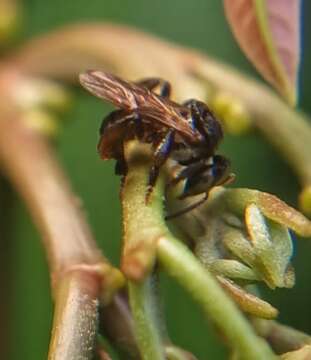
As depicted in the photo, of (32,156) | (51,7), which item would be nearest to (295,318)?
(32,156)

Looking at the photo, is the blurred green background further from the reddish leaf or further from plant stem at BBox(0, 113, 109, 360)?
the reddish leaf

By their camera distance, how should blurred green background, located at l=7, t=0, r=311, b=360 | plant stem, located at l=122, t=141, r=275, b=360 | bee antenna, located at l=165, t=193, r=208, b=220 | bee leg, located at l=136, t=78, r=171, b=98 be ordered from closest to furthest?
A: plant stem, located at l=122, t=141, r=275, b=360, bee antenna, located at l=165, t=193, r=208, b=220, bee leg, located at l=136, t=78, r=171, b=98, blurred green background, located at l=7, t=0, r=311, b=360

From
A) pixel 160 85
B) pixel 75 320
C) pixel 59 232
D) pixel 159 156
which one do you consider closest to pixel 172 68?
pixel 160 85

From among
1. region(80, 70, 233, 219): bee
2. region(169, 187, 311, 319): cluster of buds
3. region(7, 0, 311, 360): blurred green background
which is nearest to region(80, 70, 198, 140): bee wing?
region(80, 70, 233, 219): bee

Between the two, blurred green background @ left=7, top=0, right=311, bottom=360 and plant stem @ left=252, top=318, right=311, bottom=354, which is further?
blurred green background @ left=7, top=0, right=311, bottom=360

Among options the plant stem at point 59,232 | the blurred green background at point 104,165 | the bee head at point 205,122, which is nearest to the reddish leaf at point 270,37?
the bee head at point 205,122

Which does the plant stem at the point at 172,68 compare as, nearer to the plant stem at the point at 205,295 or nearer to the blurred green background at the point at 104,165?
the blurred green background at the point at 104,165
